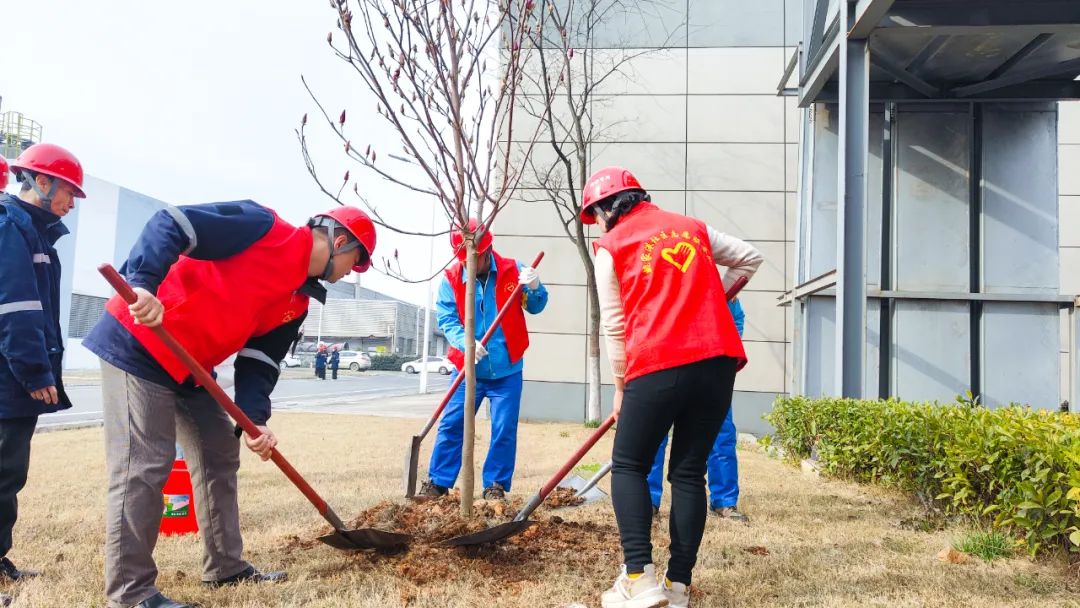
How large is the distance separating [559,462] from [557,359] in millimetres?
4388

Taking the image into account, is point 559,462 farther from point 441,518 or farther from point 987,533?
point 987,533

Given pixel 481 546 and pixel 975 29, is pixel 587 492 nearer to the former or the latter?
pixel 481 546

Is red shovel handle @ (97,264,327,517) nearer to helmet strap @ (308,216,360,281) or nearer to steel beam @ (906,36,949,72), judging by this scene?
helmet strap @ (308,216,360,281)

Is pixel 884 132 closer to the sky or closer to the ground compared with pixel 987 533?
closer to the sky

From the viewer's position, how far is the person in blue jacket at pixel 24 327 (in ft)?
9.29

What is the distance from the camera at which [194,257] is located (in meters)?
2.52

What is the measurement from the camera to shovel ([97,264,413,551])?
2.17 m

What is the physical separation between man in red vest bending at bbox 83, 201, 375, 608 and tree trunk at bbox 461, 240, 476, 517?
759 millimetres

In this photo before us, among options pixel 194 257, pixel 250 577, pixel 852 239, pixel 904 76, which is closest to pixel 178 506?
pixel 250 577

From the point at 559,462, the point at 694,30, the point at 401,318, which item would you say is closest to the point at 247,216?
the point at 559,462

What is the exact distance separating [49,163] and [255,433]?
5.28 feet

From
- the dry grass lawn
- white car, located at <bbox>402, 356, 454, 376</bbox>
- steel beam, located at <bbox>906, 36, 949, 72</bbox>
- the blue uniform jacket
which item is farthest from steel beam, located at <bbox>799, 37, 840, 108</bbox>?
white car, located at <bbox>402, 356, 454, 376</bbox>

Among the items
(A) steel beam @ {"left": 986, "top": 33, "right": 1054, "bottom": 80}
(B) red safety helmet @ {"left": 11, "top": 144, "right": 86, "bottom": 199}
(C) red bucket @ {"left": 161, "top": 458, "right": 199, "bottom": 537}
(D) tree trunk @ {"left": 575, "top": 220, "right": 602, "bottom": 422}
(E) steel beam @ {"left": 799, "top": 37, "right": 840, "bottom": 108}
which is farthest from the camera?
(D) tree trunk @ {"left": 575, "top": 220, "right": 602, "bottom": 422}

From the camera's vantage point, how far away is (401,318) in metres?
55.3
